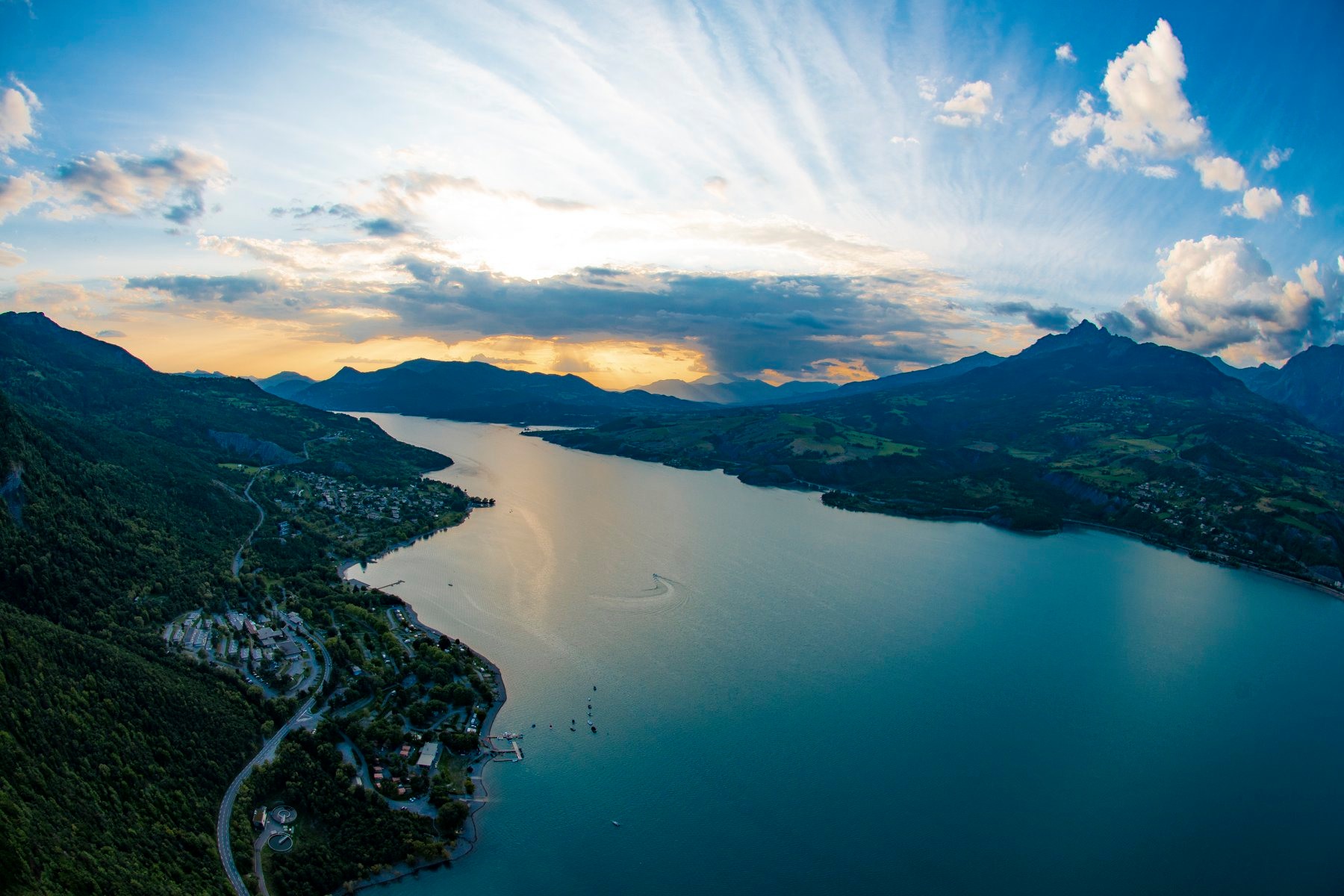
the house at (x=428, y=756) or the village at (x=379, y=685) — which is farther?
the house at (x=428, y=756)

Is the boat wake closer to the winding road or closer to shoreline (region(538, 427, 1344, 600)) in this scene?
the winding road

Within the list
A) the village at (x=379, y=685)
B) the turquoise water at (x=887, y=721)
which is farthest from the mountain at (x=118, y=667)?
the turquoise water at (x=887, y=721)

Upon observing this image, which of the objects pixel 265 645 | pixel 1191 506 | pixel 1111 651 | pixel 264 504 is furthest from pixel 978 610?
pixel 264 504

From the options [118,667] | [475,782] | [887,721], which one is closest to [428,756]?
[475,782]

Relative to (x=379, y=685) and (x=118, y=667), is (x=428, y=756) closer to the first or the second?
(x=379, y=685)

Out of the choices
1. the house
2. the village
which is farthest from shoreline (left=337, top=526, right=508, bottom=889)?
the house

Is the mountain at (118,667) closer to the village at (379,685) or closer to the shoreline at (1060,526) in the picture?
the village at (379,685)
